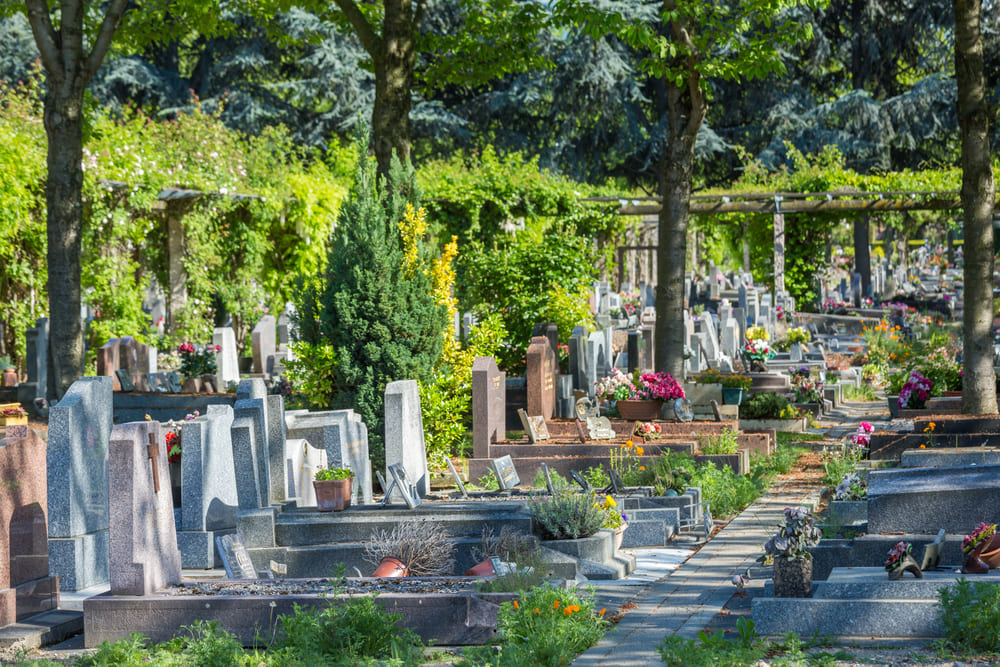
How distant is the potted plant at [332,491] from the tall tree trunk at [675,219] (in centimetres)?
726

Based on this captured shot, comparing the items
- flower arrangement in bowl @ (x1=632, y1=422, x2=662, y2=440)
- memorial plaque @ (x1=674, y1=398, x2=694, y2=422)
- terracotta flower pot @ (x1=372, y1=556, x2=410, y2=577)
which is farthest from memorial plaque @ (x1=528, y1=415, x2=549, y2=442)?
terracotta flower pot @ (x1=372, y1=556, x2=410, y2=577)

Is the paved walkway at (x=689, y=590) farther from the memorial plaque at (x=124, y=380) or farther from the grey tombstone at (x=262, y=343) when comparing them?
the grey tombstone at (x=262, y=343)

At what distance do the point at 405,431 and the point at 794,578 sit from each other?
497 centimetres

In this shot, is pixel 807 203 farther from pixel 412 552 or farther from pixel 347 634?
pixel 347 634

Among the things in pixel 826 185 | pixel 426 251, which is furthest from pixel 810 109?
pixel 426 251

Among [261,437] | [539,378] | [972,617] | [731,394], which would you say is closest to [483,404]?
[539,378]

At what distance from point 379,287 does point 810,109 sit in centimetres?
2757

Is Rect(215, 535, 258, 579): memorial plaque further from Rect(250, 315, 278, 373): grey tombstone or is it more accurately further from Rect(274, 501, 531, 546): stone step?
Rect(250, 315, 278, 373): grey tombstone

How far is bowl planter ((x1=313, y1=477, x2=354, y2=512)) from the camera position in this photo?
946 cm

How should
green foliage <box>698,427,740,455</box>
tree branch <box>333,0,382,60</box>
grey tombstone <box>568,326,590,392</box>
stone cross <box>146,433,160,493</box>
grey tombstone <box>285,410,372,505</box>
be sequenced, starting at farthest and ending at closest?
grey tombstone <box>568,326,590,392</box>, tree branch <box>333,0,382,60</box>, green foliage <box>698,427,740,455</box>, grey tombstone <box>285,410,372,505</box>, stone cross <box>146,433,160,493</box>

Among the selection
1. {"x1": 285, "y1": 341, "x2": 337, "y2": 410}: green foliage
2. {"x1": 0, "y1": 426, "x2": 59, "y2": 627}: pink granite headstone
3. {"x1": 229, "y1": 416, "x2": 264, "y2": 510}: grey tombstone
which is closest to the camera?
{"x1": 0, "y1": 426, "x2": 59, "y2": 627}: pink granite headstone

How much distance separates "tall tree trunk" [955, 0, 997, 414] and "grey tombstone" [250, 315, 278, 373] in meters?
12.2

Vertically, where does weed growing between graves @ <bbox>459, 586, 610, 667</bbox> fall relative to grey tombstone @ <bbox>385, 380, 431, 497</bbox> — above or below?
below

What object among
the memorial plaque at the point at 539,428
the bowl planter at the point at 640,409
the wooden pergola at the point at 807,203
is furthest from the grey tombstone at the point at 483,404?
the wooden pergola at the point at 807,203
